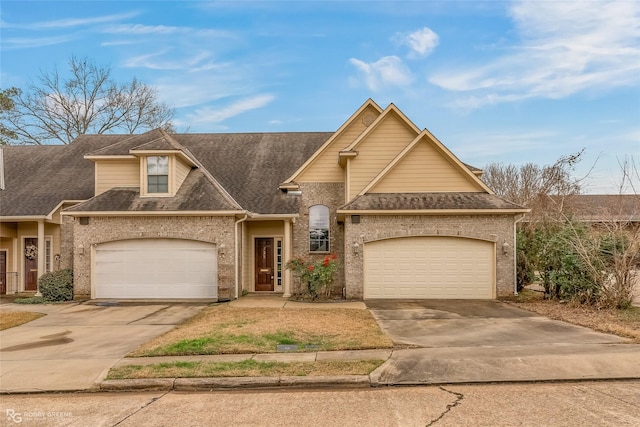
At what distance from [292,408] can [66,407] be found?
3093mm

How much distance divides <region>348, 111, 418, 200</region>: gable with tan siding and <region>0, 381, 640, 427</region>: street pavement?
11.2 metres

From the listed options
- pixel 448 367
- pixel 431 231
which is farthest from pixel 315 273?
pixel 448 367

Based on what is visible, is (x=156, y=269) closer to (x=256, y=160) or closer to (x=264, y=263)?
(x=264, y=263)

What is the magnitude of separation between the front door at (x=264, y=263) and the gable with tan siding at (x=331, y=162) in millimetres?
3123

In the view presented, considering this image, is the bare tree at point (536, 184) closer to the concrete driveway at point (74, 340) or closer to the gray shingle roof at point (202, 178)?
the gray shingle roof at point (202, 178)

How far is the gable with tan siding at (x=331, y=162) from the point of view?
17856 mm

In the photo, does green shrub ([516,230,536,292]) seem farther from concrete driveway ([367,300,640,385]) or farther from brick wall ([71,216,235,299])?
brick wall ([71,216,235,299])

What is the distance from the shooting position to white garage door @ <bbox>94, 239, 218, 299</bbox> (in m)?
15.5

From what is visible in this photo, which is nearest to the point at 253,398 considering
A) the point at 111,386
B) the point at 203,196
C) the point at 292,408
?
the point at 292,408

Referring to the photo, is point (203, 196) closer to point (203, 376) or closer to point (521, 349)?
point (203, 376)

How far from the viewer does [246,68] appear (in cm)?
2175

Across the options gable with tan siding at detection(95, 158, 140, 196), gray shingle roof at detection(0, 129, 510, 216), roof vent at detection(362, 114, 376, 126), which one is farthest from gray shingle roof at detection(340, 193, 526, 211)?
gable with tan siding at detection(95, 158, 140, 196)
